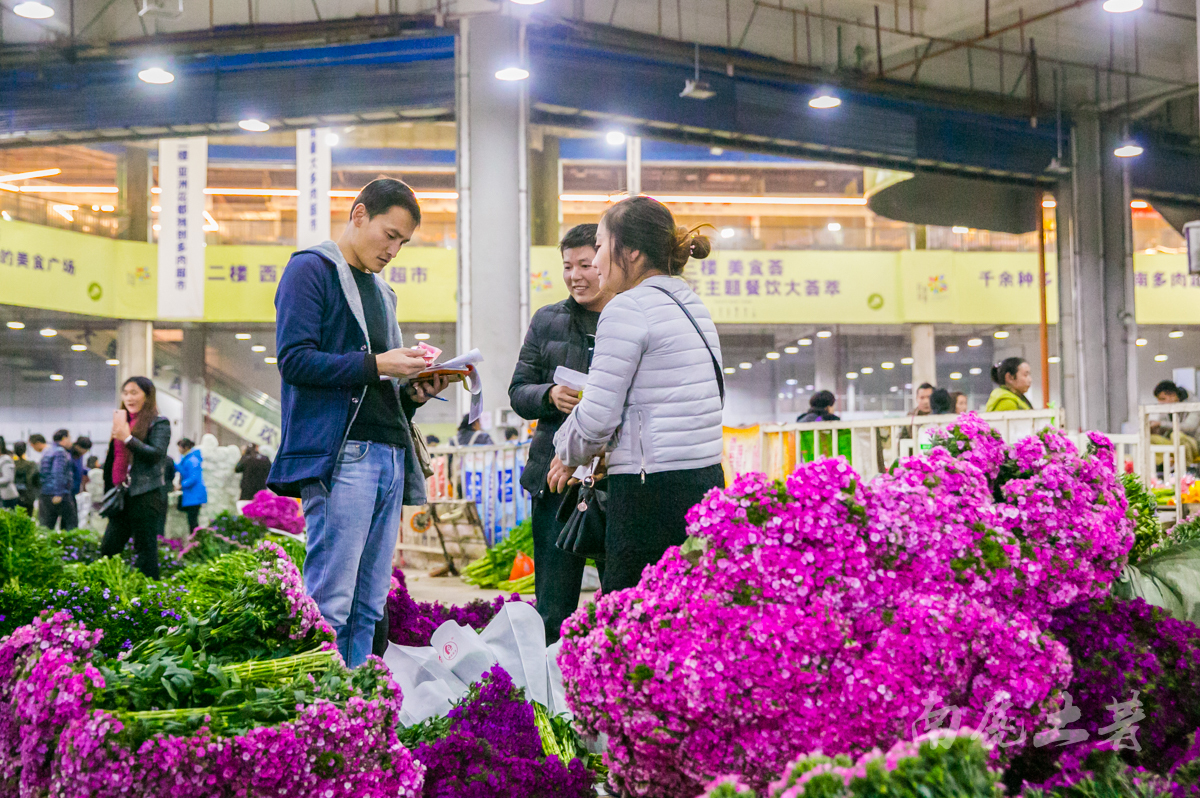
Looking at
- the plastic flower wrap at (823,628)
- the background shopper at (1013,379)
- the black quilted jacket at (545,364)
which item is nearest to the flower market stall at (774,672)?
the plastic flower wrap at (823,628)

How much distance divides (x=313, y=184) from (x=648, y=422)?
1005cm

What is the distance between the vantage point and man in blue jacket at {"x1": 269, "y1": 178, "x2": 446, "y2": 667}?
8.57 ft

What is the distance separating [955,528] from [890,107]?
1139cm

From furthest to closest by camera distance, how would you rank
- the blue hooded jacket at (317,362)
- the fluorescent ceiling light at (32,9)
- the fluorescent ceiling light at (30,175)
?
1. the fluorescent ceiling light at (30,175)
2. the fluorescent ceiling light at (32,9)
3. the blue hooded jacket at (317,362)

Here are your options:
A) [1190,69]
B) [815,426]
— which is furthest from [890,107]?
[815,426]

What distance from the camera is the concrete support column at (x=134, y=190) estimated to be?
55.3ft

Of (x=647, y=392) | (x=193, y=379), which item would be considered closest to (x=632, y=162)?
(x=193, y=379)

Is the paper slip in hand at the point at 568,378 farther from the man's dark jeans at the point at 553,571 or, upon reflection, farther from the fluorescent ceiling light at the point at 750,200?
the fluorescent ceiling light at the point at 750,200

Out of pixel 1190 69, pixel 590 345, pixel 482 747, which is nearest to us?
pixel 482 747

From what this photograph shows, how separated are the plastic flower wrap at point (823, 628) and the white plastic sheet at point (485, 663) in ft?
2.95

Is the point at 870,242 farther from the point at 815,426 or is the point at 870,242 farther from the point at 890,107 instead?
the point at 815,426

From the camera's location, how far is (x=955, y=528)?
1.83 meters

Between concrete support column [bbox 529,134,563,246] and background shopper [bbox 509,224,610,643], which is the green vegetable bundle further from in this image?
concrete support column [bbox 529,134,563,246]

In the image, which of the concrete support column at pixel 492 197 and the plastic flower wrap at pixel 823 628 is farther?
the concrete support column at pixel 492 197
